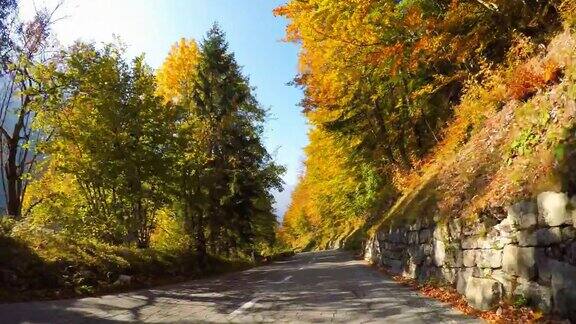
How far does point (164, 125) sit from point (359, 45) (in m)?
7.29

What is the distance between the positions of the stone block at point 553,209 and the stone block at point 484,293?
1.52 meters

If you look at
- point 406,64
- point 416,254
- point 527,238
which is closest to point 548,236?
point 527,238

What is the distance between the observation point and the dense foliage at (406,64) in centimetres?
1223

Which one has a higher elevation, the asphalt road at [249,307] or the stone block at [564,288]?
the stone block at [564,288]

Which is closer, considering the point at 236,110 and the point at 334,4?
the point at 334,4

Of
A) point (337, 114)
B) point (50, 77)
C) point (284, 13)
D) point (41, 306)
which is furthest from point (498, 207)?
point (337, 114)

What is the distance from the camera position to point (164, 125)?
1633cm

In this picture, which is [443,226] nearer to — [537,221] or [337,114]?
[537,221]

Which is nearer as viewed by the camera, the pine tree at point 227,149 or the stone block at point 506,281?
the stone block at point 506,281

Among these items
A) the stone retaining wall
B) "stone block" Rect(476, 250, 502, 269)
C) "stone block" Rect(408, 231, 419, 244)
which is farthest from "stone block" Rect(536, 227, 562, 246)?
"stone block" Rect(408, 231, 419, 244)

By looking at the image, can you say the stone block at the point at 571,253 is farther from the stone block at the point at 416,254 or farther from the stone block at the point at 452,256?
the stone block at the point at 416,254

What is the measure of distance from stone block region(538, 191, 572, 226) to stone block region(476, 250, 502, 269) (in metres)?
1.43

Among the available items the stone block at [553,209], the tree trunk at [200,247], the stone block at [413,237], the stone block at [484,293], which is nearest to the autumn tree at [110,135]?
the tree trunk at [200,247]

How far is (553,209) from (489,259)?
7.11 ft
